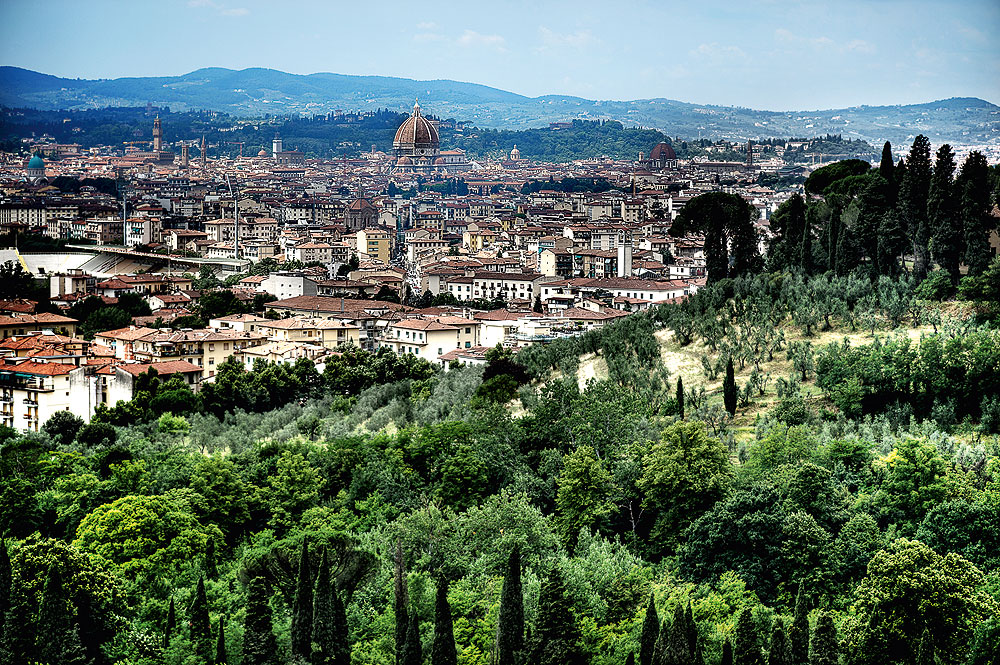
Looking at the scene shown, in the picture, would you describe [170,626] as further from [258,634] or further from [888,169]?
[888,169]

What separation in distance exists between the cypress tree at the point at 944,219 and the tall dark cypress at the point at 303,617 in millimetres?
13353

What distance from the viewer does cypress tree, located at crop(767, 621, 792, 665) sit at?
39.4ft

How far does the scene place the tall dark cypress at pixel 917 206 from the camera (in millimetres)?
23562

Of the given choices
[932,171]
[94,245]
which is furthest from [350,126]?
[932,171]

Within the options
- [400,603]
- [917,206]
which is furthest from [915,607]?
[917,206]

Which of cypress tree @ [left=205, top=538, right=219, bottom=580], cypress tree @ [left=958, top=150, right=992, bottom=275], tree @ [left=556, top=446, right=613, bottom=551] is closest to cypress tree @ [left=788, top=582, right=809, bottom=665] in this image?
tree @ [left=556, top=446, right=613, bottom=551]

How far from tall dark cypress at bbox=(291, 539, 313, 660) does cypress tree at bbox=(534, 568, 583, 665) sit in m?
2.48

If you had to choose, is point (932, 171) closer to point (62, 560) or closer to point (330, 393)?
point (330, 393)

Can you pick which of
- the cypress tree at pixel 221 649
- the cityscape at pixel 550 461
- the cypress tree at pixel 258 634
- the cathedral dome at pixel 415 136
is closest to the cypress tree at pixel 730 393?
the cityscape at pixel 550 461

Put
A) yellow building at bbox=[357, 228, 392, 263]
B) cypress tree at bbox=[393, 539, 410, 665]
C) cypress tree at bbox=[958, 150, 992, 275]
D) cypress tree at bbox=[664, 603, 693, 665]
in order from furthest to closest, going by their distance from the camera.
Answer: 1. yellow building at bbox=[357, 228, 392, 263]
2. cypress tree at bbox=[958, 150, 992, 275]
3. cypress tree at bbox=[393, 539, 410, 665]
4. cypress tree at bbox=[664, 603, 693, 665]

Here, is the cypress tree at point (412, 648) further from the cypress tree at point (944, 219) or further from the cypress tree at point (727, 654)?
the cypress tree at point (944, 219)

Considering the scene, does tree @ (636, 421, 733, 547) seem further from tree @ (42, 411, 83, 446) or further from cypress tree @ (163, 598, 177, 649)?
tree @ (42, 411, 83, 446)

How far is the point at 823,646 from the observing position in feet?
39.0

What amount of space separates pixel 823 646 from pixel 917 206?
14.2 m
